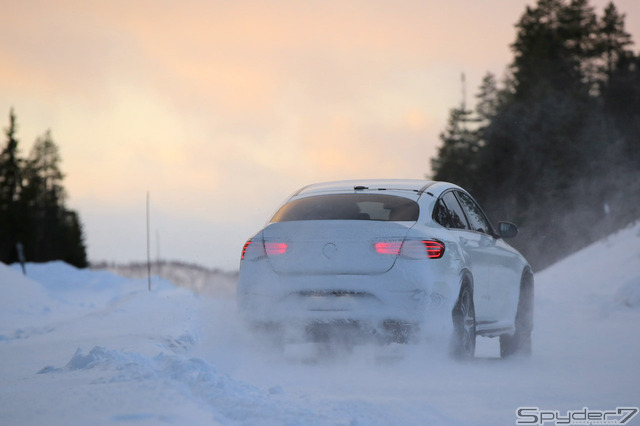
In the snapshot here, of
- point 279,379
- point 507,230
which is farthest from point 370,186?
point 279,379

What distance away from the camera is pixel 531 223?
64.3m

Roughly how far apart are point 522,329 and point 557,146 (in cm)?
5813

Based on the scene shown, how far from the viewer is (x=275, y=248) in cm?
845

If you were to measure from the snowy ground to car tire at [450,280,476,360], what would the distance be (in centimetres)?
17

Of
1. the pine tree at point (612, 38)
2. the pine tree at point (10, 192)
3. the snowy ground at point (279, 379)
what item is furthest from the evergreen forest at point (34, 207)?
the snowy ground at point (279, 379)

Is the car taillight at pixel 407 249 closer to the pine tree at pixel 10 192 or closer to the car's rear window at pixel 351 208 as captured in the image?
the car's rear window at pixel 351 208

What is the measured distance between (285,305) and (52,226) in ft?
334

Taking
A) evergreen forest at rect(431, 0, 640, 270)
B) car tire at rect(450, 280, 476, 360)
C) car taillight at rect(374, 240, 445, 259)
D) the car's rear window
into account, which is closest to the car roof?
the car's rear window

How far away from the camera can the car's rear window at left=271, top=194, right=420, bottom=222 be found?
8469mm

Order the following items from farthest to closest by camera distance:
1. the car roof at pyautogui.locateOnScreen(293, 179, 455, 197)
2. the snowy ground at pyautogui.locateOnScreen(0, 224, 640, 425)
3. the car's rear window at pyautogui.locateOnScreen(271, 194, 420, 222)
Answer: the car roof at pyautogui.locateOnScreen(293, 179, 455, 197) < the car's rear window at pyautogui.locateOnScreen(271, 194, 420, 222) < the snowy ground at pyautogui.locateOnScreen(0, 224, 640, 425)

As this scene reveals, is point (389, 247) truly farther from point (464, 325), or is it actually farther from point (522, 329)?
point (522, 329)

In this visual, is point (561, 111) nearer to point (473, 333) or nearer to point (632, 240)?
point (632, 240)

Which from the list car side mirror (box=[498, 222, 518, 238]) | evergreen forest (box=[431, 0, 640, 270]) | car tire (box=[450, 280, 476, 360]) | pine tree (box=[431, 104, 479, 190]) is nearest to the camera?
car tire (box=[450, 280, 476, 360])

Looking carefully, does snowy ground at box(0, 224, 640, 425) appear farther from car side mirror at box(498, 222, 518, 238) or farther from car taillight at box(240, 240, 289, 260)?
car side mirror at box(498, 222, 518, 238)
